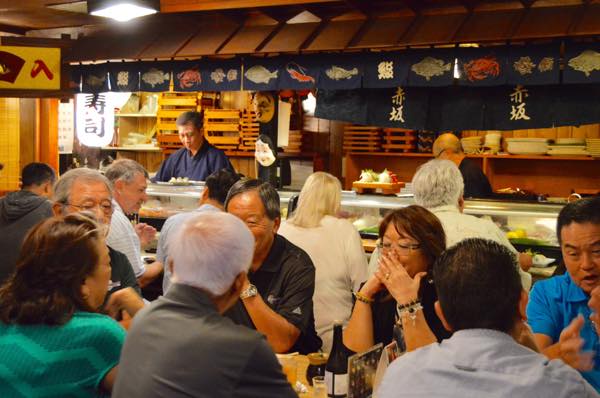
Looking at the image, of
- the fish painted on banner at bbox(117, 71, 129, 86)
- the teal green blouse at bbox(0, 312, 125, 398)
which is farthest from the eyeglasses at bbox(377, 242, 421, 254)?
the fish painted on banner at bbox(117, 71, 129, 86)

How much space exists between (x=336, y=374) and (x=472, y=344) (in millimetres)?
970

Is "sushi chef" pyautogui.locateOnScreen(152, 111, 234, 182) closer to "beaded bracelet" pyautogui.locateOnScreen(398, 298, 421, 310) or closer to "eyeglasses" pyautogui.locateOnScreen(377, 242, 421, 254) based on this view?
"eyeglasses" pyautogui.locateOnScreen(377, 242, 421, 254)

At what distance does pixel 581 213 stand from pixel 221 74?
5.54 meters

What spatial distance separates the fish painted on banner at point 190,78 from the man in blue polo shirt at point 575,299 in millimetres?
5624

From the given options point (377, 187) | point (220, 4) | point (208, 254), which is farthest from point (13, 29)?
point (208, 254)

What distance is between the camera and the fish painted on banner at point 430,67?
6.40 m

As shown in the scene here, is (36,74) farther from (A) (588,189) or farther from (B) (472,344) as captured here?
(B) (472,344)

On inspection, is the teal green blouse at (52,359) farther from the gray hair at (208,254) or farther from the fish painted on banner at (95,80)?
the fish painted on banner at (95,80)

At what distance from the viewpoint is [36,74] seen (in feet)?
27.8

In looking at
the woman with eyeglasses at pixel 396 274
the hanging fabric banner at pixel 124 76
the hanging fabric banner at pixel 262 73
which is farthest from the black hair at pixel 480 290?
the hanging fabric banner at pixel 124 76

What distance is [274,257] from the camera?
3.47 meters

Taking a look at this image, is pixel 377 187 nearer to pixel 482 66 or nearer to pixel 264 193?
pixel 482 66

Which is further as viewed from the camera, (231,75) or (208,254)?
(231,75)

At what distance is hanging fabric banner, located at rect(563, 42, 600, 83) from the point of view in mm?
5738
